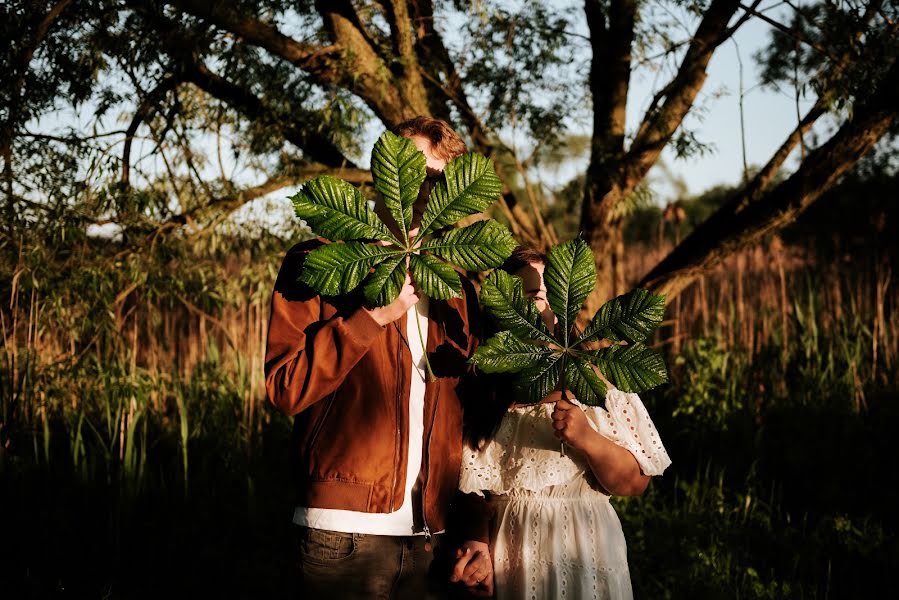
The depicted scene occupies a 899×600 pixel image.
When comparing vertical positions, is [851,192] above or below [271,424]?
above

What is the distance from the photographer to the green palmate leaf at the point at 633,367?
1351 millimetres

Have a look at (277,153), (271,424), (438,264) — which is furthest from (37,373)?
(438,264)

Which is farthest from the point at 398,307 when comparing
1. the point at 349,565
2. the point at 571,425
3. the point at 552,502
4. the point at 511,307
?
the point at 552,502

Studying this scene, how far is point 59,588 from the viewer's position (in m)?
2.95

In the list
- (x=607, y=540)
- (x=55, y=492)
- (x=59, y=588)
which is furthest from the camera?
(x=55, y=492)

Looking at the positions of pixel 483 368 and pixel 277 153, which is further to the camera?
pixel 277 153

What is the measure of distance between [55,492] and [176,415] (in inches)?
41.8

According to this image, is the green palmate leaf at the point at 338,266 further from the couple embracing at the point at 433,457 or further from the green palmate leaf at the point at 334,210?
the couple embracing at the point at 433,457

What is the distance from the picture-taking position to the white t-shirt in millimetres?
1504

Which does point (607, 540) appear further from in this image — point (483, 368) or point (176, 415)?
point (176, 415)

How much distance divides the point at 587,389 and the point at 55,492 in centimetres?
350

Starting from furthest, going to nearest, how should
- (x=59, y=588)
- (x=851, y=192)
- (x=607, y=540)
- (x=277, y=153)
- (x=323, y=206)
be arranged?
(x=851, y=192) < (x=277, y=153) < (x=59, y=588) < (x=607, y=540) < (x=323, y=206)

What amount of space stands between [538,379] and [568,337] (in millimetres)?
124

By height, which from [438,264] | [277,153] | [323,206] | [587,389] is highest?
[277,153]
